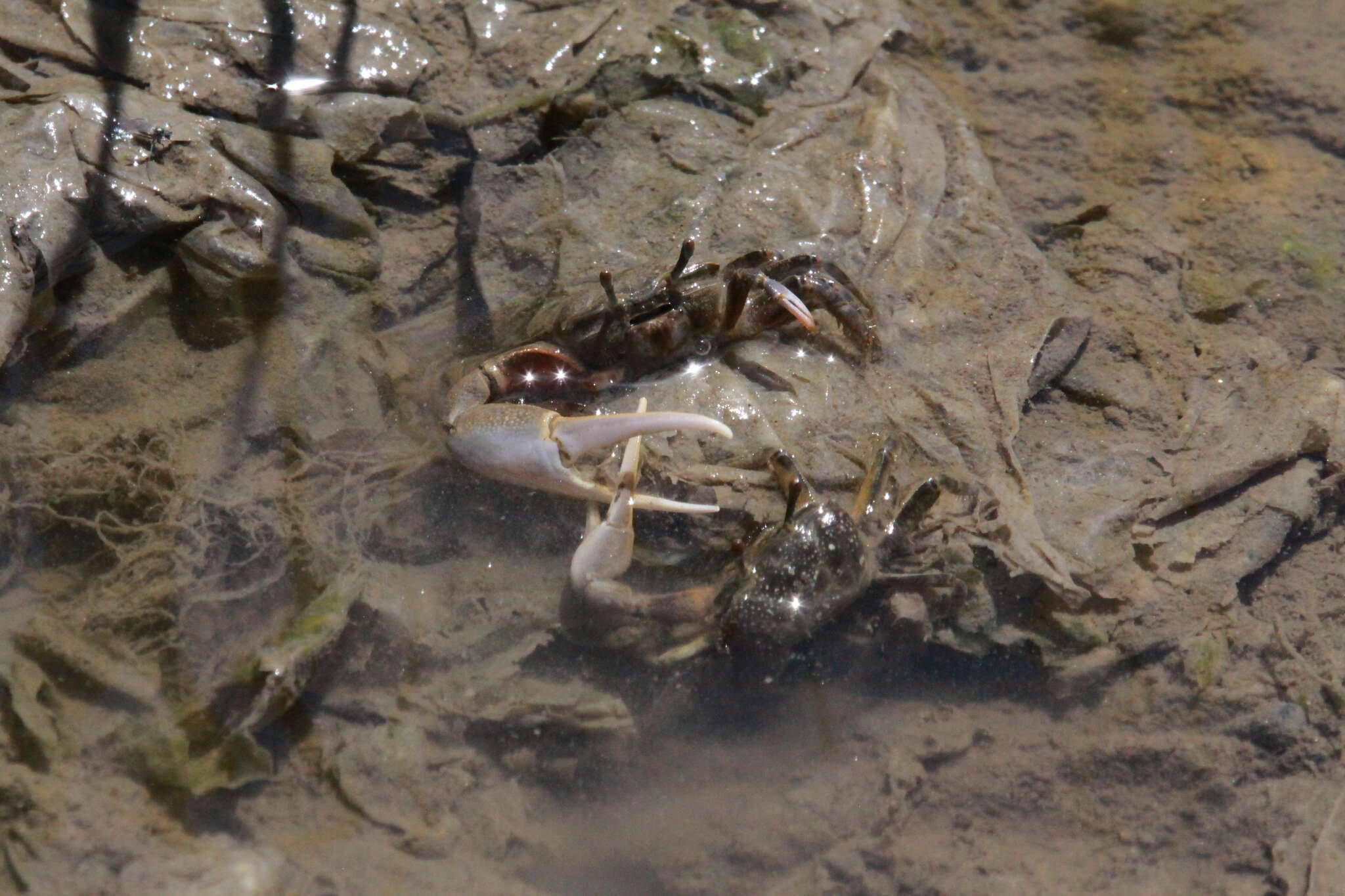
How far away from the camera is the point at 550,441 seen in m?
2.84

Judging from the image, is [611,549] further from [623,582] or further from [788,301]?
[788,301]

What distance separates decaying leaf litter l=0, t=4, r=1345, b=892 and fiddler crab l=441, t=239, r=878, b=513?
0.13 m

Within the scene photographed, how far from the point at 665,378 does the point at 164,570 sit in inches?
61.3

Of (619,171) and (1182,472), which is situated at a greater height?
(619,171)

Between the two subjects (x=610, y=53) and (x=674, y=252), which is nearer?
(x=674, y=252)

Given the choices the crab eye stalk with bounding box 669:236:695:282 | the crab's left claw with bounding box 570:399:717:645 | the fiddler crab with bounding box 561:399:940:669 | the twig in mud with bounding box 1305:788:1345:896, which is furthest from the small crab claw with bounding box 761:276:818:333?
the twig in mud with bounding box 1305:788:1345:896

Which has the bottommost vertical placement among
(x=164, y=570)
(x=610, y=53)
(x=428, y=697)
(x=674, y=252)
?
(x=428, y=697)

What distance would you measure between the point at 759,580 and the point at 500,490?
86 cm

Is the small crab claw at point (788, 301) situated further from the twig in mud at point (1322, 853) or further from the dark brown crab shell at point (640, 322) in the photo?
the twig in mud at point (1322, 853)

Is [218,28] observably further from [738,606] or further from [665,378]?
[738,606]

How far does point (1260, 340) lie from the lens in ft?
11.4

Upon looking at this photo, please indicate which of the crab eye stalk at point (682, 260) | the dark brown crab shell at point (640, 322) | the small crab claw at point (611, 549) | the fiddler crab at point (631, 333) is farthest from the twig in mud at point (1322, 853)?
the crab eye stalk at point (682, 260)

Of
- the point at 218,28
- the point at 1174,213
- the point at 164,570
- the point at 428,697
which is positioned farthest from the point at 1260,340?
the point at 218,28

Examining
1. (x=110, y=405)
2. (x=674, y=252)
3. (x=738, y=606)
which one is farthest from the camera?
(x=674, y=252)
